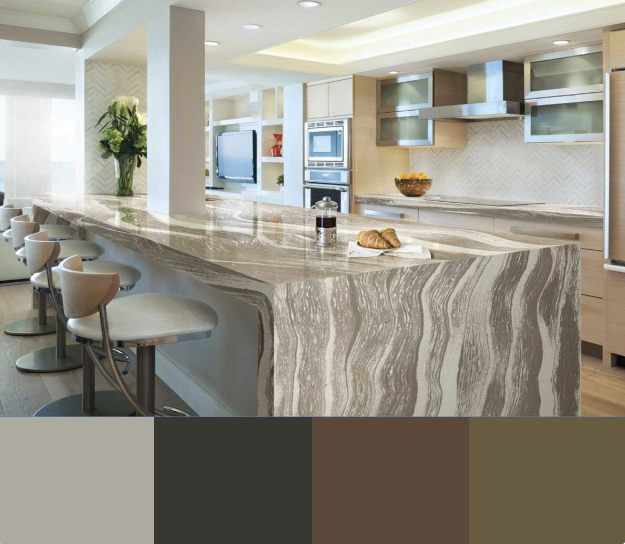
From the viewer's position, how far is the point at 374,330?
1.64 metres

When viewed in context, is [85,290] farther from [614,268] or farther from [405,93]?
[405,93]

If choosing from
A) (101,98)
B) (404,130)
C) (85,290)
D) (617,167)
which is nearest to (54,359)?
(85,290)

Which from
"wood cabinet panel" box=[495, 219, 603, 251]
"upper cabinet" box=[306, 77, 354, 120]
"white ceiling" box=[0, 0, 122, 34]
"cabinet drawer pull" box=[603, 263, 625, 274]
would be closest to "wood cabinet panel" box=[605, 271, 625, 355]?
"cabinet drawer pull" box=[603, 263, 625, 274]

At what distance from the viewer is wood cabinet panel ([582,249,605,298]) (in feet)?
12.0

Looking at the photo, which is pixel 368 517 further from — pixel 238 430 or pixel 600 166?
pixel 600 166

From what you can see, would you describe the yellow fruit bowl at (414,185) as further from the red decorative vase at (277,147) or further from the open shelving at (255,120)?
the red decorative vase at (277,147)

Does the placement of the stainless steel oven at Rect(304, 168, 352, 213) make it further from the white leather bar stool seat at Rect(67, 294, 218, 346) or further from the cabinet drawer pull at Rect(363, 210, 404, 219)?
the white leather bar stool seat at Rect(67, 294, 218, 346)

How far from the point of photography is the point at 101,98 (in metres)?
4.90

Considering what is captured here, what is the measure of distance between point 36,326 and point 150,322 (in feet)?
8.54

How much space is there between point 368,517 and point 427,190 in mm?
4652

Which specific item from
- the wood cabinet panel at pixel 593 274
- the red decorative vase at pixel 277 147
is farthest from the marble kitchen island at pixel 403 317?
the red decorative vase at pixel 277 147

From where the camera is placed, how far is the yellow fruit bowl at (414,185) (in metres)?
5.25

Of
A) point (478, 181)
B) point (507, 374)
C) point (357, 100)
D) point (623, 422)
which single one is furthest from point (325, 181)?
point (623, 422)

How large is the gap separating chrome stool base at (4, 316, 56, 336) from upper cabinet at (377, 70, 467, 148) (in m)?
3.22
